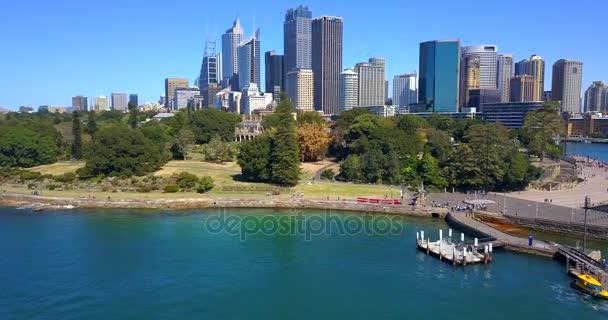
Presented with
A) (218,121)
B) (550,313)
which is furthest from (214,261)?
(218,121)

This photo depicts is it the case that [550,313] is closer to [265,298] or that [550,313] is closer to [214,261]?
[265,298]

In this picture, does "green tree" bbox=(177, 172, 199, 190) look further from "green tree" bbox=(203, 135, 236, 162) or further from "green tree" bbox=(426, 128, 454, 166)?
"green tree" bbox=(426, 128, 454, 166)

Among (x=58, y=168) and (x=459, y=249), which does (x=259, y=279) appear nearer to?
(x=459, y=249)

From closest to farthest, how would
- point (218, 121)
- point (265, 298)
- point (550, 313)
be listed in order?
1. point (550, 313)
2. point (265, 298)
3. point (218, 121)

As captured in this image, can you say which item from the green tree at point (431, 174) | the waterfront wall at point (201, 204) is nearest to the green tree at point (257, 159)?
the waterfront wall at point (201, 204)

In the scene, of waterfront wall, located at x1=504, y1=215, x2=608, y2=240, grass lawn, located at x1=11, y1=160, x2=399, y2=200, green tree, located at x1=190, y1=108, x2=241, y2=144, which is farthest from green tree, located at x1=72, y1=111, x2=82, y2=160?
waterfront wall, located at x1=504, y1=215, x2=608, y2=240

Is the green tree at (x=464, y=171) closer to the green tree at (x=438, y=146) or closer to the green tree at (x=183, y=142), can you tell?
the green tree at (x=438, y=146)
